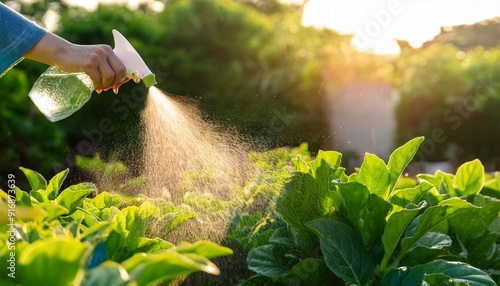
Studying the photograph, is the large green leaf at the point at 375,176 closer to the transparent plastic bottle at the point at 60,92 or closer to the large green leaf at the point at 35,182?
the large green leaf at the point at 35,182

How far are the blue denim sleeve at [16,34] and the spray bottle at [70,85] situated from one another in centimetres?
31

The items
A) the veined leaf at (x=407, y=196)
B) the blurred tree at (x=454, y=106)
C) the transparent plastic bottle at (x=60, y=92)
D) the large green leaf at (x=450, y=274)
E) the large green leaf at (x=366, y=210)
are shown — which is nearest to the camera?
the large green leaf at (x=450, y=274)

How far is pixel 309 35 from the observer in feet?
55.8

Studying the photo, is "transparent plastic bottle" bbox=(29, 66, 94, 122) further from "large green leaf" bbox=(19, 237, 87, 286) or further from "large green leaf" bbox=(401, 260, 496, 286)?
"large green leaf" bbox=(19, 237, 87, 286)

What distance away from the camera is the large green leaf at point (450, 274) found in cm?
159

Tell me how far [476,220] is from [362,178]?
0.39 metres

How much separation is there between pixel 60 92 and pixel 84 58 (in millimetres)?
718

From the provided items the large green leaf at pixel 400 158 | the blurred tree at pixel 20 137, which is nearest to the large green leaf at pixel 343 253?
the large green leaf at pixel 400 158

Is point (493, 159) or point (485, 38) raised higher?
point (485, 38)

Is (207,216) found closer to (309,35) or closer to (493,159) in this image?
(493,159)

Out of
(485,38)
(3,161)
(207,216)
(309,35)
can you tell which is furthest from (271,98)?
(485,38)

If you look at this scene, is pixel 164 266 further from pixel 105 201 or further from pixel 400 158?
pixel 105 201

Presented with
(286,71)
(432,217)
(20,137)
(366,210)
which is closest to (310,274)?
(366,210)

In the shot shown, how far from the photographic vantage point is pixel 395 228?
174 centimetres
